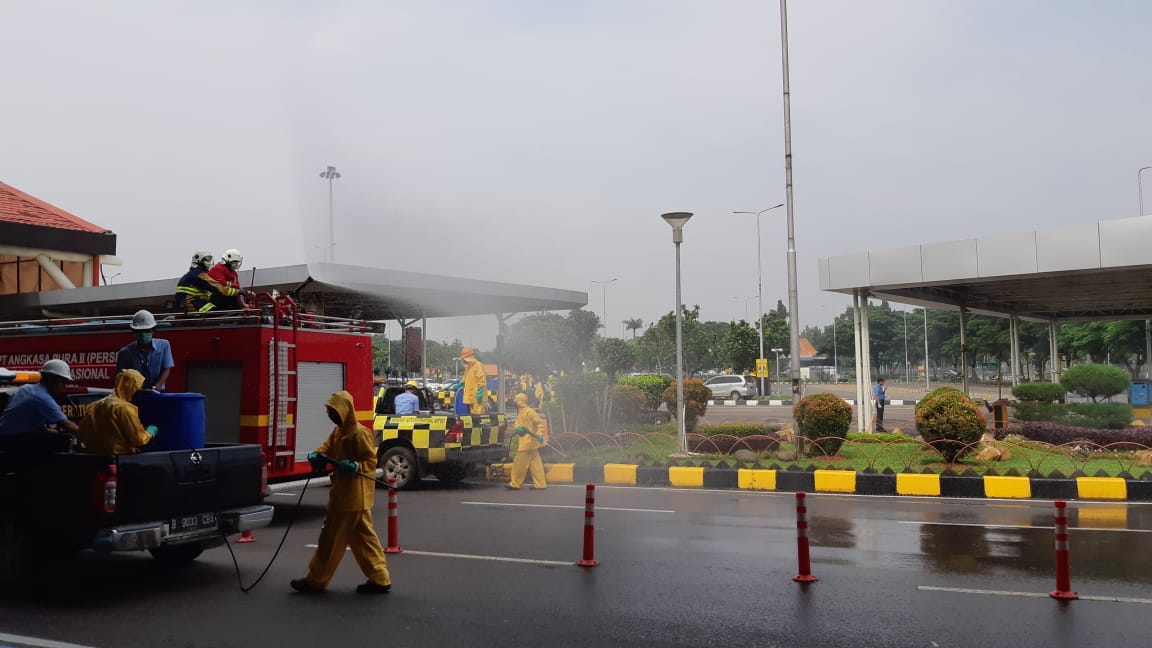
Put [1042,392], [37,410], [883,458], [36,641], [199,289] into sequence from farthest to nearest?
[1042,392] → [883,458] → [199,289] → [37,410] → [36,641]

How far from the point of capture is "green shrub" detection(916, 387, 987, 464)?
14938 millimetres

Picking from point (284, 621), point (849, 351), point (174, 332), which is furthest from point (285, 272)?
point (849, 351)

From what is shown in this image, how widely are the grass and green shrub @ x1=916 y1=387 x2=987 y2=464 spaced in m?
0.28

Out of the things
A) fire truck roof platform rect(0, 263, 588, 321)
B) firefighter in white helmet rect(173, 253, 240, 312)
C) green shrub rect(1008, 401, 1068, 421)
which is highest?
fire truck roof platform rect(0, 263, 588, 321)

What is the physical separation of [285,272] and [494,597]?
8.65 meters

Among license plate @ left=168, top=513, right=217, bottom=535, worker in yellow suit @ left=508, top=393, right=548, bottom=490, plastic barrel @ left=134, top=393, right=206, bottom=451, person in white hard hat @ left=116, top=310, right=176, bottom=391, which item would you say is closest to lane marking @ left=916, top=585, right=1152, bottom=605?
license plate @ left=168, top=513, right=217, bottom=535

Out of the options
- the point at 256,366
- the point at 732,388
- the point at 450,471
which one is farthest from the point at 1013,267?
the point at 732,388

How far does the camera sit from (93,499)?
6.38m

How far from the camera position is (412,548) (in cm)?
875

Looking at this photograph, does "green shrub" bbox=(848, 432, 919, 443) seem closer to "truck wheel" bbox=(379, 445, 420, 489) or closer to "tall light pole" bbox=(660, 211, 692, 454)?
"tall light pole" bbox=(660, 211, 692, 454)

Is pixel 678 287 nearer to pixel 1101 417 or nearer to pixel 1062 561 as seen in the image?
pixel 1062 561

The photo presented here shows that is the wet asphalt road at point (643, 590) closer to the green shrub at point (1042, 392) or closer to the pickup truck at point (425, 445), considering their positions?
the pickup truck at point (425, 445)

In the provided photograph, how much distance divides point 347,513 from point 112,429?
1.87 meters

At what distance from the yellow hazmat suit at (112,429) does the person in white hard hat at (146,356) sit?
1.99 m
